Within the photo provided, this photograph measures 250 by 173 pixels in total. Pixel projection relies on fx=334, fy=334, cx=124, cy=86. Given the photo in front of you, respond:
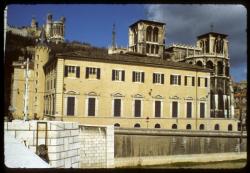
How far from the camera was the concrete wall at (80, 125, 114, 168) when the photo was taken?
1986 centimetres

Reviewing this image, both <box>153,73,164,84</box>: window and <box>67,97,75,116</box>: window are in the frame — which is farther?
<box>153,73,164,84</box>: window

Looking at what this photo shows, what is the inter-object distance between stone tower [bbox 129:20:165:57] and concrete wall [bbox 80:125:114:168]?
43459 mm

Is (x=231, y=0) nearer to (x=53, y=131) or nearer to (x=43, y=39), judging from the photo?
(x=53, y=131)

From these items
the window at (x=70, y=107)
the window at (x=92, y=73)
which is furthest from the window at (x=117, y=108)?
the window at (x=70, y=107)

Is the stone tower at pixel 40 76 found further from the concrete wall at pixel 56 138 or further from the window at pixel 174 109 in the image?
the concrete wall at pixel 56 138

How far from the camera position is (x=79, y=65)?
32125 millimetres

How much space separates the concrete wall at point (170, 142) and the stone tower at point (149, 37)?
116ft

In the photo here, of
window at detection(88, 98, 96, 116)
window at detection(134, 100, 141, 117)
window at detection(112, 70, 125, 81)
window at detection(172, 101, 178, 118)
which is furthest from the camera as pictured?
window at detection(172, 101, 178, 118)

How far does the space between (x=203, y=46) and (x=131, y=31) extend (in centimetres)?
1502

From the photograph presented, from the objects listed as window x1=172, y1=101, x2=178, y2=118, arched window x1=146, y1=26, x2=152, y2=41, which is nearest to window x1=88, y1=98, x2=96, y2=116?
Answer: window x1=172, y1=101, x2=178, y2=118

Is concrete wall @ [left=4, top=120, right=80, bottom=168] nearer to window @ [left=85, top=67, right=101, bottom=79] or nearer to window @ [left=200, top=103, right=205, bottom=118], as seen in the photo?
window @ [left=85, top=67, right=101, bottom=79]

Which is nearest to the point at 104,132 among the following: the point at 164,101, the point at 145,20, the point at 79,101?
the point at 79,101

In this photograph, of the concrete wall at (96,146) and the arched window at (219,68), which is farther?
the arched window at (219,68)

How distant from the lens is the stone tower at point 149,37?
64.2 m
